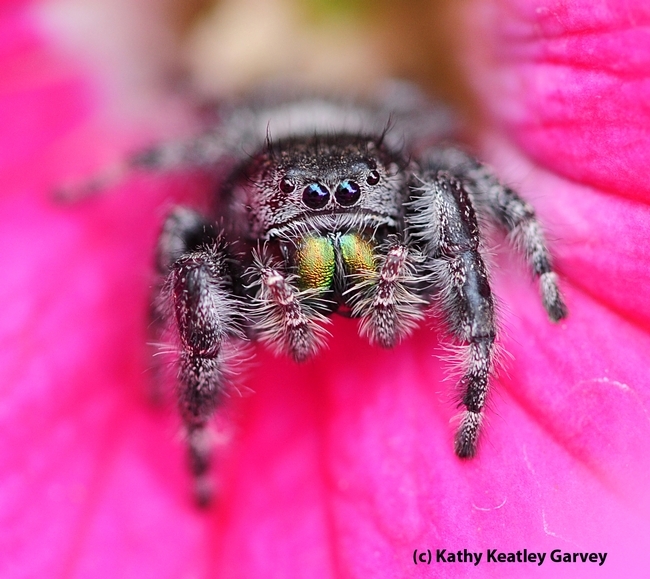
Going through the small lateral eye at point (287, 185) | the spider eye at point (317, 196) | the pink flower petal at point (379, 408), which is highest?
the small lateral eye at point (287, 185)

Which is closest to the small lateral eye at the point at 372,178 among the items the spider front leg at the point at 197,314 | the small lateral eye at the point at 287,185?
the small lateral eye at the point at 287,185

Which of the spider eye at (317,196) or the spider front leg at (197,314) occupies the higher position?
the spider eye at (317,196)

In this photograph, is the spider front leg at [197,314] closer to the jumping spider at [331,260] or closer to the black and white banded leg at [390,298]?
the jumping spider at [331,260]

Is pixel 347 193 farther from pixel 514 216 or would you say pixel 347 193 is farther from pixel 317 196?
pixel 514 216

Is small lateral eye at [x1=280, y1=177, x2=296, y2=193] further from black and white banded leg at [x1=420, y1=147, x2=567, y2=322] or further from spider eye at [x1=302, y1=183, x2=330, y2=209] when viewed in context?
black and white banded leg at [x1=420, y1=147, x2=567, y2=322]

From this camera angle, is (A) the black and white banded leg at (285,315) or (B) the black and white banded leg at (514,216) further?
(B) the black and white banded leg at (514,216)

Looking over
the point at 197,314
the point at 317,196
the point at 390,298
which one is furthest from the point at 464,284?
the point at 197,314
